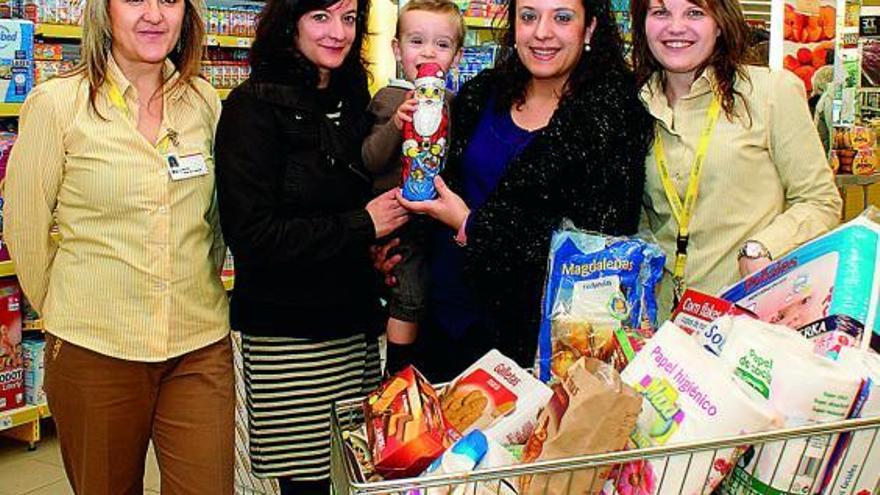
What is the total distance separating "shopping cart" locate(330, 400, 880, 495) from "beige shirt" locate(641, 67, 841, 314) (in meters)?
0.63

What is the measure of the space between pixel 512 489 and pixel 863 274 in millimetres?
572

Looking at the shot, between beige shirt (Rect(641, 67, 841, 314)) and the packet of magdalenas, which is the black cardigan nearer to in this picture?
beige shirt (Rect(641, 67, 841, 314))

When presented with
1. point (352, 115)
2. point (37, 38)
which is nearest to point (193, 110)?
point (352, 115)

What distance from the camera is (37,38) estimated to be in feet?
14.1

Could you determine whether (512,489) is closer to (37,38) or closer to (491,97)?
(491,97)

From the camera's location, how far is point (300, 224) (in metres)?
1.97

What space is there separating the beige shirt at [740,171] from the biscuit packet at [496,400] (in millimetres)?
530

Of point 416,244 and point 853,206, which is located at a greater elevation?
point 416,244

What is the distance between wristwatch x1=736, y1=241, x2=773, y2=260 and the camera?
1599 millimetres

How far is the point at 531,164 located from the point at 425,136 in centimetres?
25

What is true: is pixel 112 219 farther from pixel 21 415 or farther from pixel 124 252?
pixel 21 415

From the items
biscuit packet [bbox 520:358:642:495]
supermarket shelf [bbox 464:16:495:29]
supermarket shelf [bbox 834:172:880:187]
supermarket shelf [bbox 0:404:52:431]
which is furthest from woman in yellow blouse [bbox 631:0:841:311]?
supermarket shelf [bbox 464:16:495:29]

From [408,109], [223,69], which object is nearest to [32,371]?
[223,69]

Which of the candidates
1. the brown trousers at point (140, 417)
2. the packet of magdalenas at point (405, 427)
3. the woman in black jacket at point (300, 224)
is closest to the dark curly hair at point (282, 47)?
the woman in black jacket at point (300, 224)
